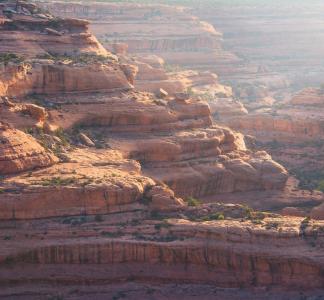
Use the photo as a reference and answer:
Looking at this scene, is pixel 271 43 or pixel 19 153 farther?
pixel 271 43

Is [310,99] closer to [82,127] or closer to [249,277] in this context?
[82,127]

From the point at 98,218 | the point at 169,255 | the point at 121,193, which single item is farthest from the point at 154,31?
the point at 169,255

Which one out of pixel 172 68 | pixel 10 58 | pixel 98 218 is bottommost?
pixel 172 68

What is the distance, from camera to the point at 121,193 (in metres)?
45.6

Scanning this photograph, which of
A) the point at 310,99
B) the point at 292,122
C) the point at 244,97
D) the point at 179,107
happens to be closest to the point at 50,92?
Answer: the point at 179,107

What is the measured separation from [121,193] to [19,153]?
5557 millimetres

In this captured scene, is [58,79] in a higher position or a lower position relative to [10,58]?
lower

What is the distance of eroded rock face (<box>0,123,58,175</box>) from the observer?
44875mm

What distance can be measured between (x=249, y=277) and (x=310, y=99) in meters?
46.7

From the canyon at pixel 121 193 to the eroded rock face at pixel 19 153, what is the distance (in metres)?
0.08

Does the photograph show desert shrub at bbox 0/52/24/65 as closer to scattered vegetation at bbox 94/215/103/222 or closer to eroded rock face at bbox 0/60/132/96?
eroded rock face at bbox 0/60/132/96

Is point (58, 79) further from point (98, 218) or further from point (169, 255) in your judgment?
point (169, 255)

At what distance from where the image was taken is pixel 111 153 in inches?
2042

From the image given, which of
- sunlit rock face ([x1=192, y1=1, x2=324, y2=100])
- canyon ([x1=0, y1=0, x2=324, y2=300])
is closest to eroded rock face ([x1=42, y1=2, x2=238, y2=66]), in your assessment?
sunlit rock face ([x1=192, y1=1, x2=324, y2=100])
